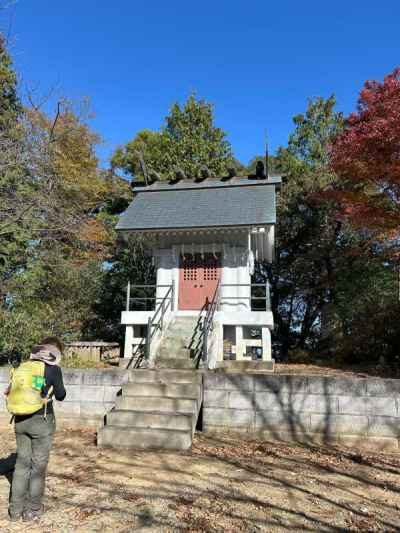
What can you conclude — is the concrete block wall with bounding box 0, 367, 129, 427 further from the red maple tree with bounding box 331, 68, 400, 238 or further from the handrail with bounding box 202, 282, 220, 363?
the red maple tree with bounding box 331, 68, 400, 238

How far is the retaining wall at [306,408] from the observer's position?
6.70 m

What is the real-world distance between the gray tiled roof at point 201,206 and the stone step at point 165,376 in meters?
5.85

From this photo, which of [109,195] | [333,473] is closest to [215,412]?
[333,473]

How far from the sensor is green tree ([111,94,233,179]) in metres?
23.3

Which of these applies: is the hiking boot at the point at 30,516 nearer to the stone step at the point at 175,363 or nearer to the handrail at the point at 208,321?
the handrail at the point at 208,321

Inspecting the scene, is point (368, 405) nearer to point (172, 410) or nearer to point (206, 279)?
point (172, 410)

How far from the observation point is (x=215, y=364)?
10.1 meters

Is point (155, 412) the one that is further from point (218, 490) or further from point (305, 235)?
point (305, 235)

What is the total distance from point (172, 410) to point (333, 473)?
2.95 m

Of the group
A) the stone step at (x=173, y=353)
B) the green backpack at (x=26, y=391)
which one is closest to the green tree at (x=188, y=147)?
the stone step at (x=173, y=353)

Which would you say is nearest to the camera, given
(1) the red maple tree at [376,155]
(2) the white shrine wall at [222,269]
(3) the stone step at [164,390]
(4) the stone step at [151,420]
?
(4) the stone step at [151,420]

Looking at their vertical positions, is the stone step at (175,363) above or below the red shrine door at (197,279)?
below

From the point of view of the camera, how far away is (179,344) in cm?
1032

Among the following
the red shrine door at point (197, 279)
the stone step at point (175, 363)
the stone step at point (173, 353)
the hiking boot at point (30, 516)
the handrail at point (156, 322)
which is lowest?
the hiking boot at point (30, 516)
